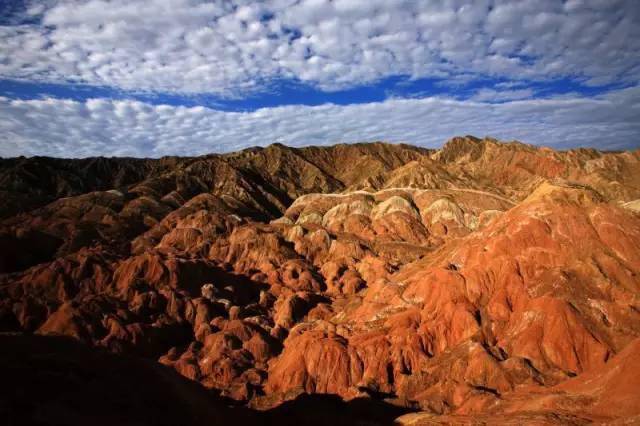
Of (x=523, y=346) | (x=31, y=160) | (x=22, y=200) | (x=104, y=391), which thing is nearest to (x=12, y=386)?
(x=104, y=391)

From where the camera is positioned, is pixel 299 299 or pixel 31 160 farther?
pixel 31 160

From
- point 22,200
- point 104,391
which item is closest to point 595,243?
point 104,391

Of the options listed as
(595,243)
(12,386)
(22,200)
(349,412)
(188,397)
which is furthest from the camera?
(22,200)

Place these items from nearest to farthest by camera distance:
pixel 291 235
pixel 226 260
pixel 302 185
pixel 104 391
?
pixel 104 391 < pixel 226 260 < pixel 291 235 < pixel 302 185

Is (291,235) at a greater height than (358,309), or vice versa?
(291,235)

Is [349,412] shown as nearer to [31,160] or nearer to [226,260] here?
[226,260]

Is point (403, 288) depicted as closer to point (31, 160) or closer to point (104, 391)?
point (104, 391)

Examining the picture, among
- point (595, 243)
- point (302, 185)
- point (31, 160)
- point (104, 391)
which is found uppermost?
point (31, 160)
